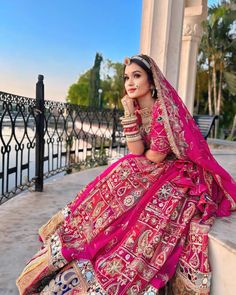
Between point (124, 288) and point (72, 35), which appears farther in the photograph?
point (72, 35)

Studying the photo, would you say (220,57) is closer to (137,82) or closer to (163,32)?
(163,32)

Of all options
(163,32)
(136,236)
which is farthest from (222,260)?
(163,32)

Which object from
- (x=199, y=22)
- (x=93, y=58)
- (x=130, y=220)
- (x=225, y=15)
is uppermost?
(x=93, y=58)

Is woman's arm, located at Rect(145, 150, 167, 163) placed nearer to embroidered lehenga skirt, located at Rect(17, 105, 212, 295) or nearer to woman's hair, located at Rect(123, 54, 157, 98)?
embroidered lehenga skirt, located at Rect(17, 105, 212, 295)

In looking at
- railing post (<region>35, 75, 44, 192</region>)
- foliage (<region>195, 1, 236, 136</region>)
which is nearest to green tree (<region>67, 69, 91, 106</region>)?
foliage (<region>195, 1, 236, 136</region>)

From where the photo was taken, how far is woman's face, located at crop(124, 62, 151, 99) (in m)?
1.38

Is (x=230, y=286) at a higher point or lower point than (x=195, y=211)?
lower

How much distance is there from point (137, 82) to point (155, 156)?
363mm

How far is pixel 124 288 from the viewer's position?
1.09m

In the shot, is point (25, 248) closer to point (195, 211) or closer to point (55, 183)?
point (195, 211)

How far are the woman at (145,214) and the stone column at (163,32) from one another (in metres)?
1.98

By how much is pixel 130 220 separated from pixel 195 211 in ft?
0.91

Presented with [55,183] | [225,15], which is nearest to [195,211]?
[55,183]

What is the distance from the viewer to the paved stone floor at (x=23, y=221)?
1460mm
